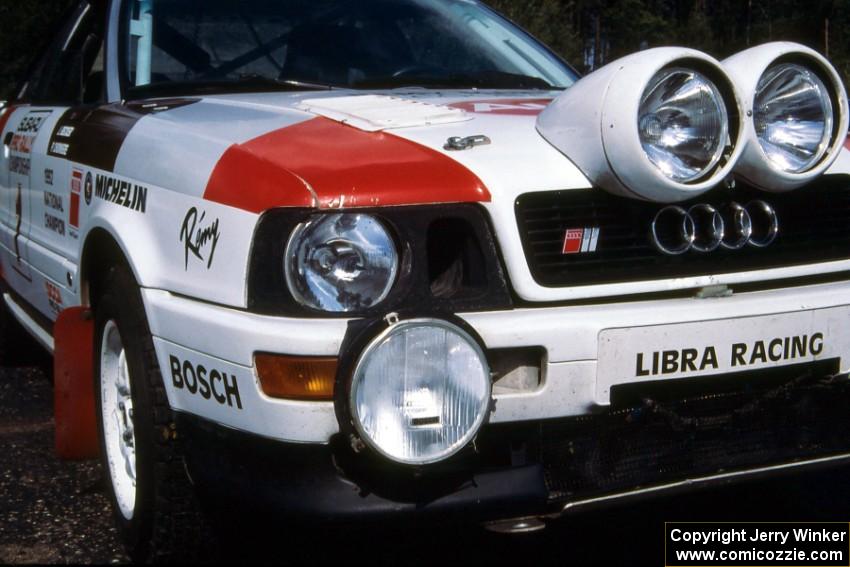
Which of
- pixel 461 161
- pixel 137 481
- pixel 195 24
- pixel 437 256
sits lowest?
pixel 137 481

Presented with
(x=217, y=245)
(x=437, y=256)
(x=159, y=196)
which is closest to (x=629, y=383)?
(x=437, y=256)

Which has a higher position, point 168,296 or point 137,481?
point 168,296

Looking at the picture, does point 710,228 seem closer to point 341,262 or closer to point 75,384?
point 341,262

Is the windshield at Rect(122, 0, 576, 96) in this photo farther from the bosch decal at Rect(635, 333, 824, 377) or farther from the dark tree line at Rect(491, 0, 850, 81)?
the dark tree line at Rect(491, 0, 850, 81)

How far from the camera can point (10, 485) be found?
3.58 metres

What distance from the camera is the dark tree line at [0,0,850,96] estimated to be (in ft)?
54.2


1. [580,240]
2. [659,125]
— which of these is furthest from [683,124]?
[580,240]

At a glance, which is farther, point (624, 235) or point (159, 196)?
point (159, 196)

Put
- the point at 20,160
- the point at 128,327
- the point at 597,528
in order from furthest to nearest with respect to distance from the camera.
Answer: the point at 20,160, the point at 597,528, the point at 128,327

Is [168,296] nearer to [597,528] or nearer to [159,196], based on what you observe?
[159,196]

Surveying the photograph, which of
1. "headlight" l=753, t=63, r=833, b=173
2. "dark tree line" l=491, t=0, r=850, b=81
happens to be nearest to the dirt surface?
"headlight" l=753, t=63, r=833, b=173

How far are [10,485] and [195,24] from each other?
1.63m

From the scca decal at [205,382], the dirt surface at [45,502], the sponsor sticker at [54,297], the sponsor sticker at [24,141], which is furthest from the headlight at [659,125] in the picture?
the sponsor sticker at [24,141]

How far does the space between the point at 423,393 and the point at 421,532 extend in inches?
43.1
